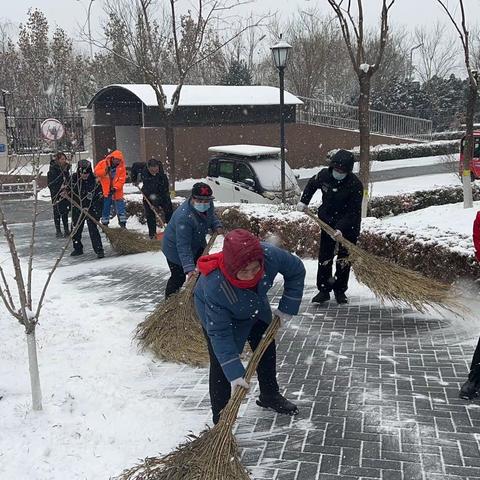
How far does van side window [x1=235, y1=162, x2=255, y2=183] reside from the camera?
12.3m

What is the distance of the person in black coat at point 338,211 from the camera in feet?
18.5

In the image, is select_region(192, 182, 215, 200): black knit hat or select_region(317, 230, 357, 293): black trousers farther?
select_region(317, 230, 357, 293): black trousers

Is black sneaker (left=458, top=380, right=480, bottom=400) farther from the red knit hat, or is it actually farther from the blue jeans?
the blue jeans

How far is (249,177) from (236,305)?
9190 millimetres

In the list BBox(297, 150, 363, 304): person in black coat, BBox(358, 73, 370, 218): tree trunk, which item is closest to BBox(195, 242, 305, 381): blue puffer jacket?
BBox(297, 150, 363, 304): person in black coat

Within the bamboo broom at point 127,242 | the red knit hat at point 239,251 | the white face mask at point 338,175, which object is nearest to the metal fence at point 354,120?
the bamboo broom at point 127,242

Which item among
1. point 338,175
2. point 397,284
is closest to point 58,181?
point 338,175

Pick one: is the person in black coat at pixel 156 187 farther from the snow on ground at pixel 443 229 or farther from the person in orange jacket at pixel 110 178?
the snow on ground at pixel 443 229

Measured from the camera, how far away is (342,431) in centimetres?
361

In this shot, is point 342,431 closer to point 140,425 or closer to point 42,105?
point 140,425

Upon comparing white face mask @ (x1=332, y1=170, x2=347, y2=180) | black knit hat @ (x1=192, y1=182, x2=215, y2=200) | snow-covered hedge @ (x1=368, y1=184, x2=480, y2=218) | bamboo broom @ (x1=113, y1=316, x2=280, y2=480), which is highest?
white face mask @ (x1=332, y1=170, x2=347, y2=180)

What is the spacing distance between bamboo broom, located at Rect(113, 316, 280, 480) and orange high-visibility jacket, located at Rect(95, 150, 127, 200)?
22.9 ft

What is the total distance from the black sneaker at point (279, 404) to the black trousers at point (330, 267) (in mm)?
2223

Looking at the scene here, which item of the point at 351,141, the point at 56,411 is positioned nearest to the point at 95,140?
the point at 351,141
